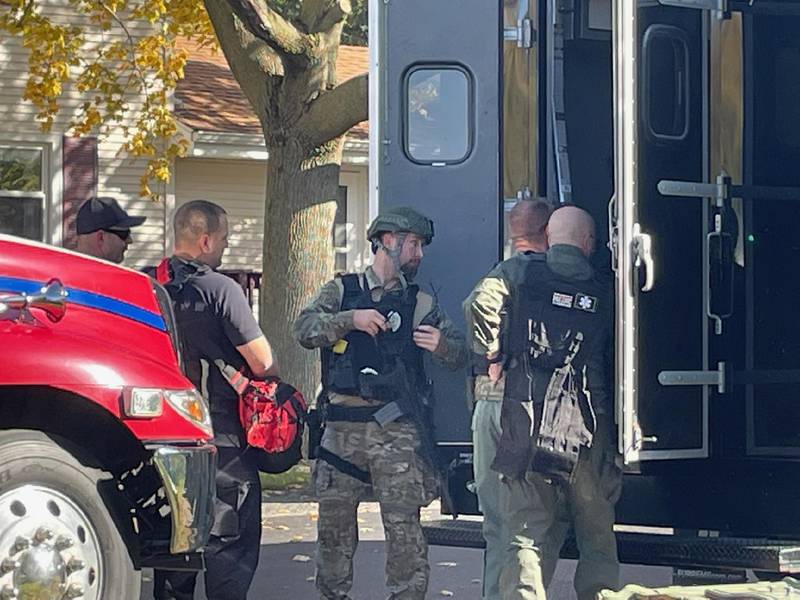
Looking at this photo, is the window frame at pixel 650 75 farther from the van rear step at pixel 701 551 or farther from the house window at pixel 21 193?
the house window at pixel 21 193

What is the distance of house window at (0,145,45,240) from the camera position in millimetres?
16578

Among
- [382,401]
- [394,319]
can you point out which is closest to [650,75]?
[394,319]

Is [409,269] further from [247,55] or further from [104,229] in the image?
[247,55]

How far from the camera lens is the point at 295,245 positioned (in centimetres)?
1238

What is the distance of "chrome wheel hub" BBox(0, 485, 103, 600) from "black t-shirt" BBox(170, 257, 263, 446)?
138 cm

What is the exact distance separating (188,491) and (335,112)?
7.13m

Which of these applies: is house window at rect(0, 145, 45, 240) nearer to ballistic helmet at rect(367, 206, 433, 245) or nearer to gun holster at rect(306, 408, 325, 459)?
gun holster at rect(306, 408, 325, 459)

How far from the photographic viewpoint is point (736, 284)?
6.23 meters

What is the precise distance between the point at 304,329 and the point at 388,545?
1004 mm

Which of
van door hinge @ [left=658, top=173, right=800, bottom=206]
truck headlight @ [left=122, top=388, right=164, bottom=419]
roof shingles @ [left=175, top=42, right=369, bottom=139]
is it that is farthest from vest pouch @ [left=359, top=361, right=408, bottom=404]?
roof shingles @ [left=175, top=42, right=369, bottom=139]

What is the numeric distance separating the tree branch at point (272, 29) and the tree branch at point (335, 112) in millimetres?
430

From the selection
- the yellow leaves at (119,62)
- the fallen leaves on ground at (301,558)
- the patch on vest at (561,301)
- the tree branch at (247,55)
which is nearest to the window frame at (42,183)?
the yellow leaves at (119,62)

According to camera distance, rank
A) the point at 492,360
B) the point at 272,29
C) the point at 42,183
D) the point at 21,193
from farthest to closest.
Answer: the point at 42,183, the point at 21,193, the point at 272,29, the point at 492,360

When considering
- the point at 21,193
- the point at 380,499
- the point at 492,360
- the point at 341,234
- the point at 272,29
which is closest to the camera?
the point at 492,360
